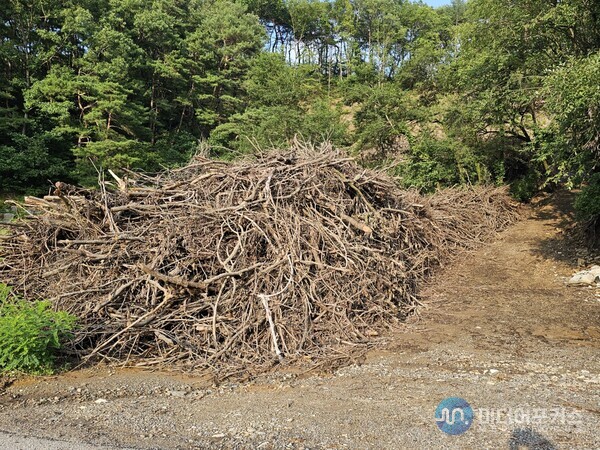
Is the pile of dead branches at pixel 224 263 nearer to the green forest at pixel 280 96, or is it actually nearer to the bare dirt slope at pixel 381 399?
the bare dirt slope at pixel 381 399

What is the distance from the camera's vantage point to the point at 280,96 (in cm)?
2109

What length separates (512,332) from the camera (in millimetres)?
6379

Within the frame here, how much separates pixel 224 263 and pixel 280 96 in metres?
16.4

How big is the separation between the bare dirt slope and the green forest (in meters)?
3.71

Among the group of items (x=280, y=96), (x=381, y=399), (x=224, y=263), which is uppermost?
(x=280, y=96)

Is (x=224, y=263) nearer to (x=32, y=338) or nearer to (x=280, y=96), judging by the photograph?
(x=32, y=338)

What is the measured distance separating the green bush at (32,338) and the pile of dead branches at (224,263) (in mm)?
390

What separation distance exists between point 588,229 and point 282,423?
1003cm

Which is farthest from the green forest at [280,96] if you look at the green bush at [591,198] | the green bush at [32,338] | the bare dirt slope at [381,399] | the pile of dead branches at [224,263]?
the green bush at [32,338]

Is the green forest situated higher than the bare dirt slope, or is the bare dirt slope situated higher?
the green forest

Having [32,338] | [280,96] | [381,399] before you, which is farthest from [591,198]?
[280,96]

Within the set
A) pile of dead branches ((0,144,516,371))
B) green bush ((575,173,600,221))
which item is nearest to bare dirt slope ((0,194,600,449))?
pile of dead branches ((0,144,516,371))

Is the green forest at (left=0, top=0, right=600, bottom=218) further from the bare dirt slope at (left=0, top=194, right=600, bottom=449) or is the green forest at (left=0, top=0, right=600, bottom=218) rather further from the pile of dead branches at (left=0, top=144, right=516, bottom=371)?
the bare dirt slope at (left=0, top=194, right=600, bottom=449)

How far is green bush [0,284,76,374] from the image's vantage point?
15.2 ft
